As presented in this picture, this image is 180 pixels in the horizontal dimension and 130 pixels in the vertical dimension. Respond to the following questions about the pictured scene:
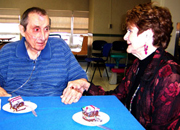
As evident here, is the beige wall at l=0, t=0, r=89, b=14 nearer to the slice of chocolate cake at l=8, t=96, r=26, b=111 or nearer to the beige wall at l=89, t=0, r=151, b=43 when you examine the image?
the beige wall at l=89, t=0, r=151, b=43

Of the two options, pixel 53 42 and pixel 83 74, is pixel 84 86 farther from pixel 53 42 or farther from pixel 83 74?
pixel 53 42

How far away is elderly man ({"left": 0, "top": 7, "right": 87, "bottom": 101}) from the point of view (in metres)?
1.66

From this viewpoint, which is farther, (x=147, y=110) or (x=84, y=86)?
(x=84, y=86)

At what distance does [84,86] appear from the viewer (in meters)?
1.63

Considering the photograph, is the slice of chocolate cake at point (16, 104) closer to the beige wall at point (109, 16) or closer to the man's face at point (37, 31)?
the man's face at point (37, 31)

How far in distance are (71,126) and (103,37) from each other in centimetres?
690

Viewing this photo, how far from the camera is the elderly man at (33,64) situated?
166 cm

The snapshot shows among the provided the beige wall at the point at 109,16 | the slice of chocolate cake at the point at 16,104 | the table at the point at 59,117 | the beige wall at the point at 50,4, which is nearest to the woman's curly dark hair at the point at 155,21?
the table at the point at 59,117

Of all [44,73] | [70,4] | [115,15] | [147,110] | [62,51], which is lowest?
[147,110]

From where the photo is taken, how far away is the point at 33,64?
171 centimetres

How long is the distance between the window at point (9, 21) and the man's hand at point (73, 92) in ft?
29.0

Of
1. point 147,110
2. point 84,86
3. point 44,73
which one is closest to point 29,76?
point 44,73

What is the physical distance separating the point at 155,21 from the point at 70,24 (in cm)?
887

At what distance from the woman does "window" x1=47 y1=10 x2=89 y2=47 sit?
28.0 ft
